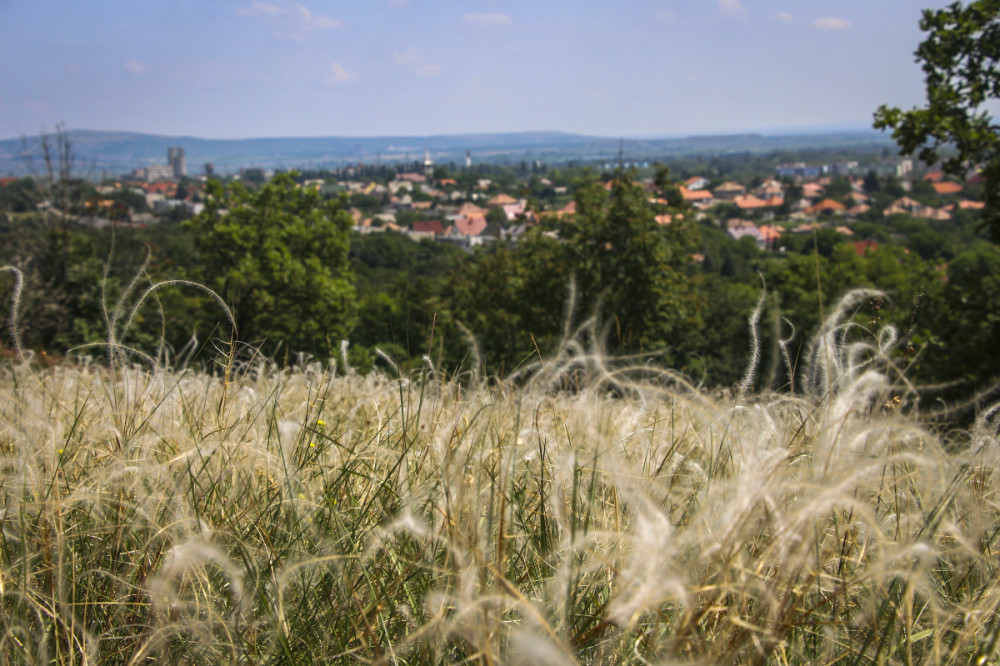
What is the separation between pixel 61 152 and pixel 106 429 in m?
24.4

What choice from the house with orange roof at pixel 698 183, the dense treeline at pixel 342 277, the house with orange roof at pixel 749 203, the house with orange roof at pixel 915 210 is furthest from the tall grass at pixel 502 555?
the house with orange roof at pixel 698 183

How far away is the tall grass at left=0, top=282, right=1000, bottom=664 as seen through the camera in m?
1.36

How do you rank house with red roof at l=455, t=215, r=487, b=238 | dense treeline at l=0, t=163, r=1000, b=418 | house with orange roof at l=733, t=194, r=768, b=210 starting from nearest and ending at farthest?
dense treeline at l=0, t=163, r=1000, b=418 < house with orange roof at l=733, t=194, r=768, b=210 < house with red roof at l=455, t=215, r=487, b=238

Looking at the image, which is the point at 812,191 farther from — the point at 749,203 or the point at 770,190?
the point at 749,203

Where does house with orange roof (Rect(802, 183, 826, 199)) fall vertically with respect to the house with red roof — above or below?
above

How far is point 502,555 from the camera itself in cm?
154

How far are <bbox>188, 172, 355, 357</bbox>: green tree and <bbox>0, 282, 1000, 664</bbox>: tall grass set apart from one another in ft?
64.0

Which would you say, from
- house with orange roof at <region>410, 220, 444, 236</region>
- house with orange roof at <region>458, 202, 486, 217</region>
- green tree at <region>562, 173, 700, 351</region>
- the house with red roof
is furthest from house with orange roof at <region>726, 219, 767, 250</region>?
green tree at <region>562, 173, 700, 351</region>

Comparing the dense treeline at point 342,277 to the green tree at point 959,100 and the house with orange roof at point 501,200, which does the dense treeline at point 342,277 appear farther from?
the house with orange roof at point 501,200

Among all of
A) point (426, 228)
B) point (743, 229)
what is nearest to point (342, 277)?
point (743, 229)

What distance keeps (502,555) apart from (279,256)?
70.3ft

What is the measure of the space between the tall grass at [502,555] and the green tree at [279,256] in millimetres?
19506

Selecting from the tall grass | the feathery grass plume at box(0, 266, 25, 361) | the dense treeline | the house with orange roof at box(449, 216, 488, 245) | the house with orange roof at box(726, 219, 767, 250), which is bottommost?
the house with orange roof at box(449, 216, 488, 245)

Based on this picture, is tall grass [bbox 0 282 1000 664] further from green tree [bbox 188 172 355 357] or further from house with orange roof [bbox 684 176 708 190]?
house with orange roof [bbox 684 176 708 190]
